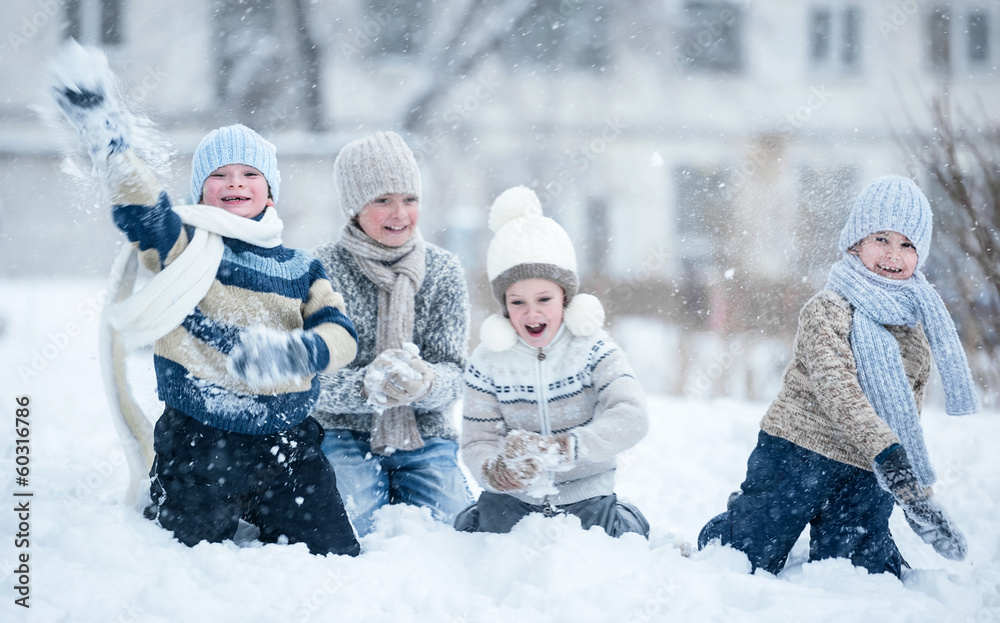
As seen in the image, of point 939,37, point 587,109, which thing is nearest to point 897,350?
point 587,109

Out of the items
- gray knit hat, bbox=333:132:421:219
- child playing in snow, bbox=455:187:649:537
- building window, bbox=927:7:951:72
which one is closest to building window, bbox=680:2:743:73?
building window, bbox=927:7:951:72

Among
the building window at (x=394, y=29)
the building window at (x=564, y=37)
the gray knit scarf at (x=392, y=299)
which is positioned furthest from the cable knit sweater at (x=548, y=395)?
the building window at (x=394, y=29)

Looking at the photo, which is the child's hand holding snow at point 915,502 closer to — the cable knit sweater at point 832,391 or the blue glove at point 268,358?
the cable knit sweater at point 832,391

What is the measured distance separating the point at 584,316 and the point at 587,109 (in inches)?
222

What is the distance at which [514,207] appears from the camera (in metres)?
2.55

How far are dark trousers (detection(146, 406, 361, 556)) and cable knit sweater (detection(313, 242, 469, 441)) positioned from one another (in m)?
0.46

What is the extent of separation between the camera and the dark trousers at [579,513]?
2436 mm

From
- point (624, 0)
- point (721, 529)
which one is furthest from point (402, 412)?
point (624, 0)

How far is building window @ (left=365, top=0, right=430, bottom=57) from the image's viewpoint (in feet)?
25.9

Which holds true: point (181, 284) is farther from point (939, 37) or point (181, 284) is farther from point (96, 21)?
point (939, 37)

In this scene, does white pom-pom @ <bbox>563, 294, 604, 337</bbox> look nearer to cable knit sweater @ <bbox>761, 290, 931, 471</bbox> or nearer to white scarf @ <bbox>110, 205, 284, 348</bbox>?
cable knit sweater @ <bbox>761, 290, 931, 471</bbox>

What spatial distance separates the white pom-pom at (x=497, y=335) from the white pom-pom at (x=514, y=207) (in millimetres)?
333

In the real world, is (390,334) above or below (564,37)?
below

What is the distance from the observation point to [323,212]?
680 cm
